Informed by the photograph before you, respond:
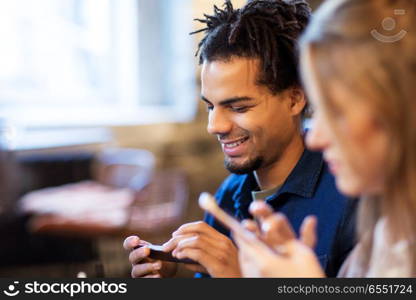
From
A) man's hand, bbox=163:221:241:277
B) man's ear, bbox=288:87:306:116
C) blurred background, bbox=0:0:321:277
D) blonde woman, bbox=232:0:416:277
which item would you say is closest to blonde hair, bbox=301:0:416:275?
blonde woman, bbox=232:0:416:277

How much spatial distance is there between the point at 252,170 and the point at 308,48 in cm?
61

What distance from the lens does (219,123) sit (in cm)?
130

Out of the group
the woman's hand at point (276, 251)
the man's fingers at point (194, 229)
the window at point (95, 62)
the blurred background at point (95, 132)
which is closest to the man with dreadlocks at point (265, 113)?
the man's fingers at point (194, 229)

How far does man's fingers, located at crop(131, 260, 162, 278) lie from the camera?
1141 millimetres

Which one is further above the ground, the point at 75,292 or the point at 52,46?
the point at 52,46

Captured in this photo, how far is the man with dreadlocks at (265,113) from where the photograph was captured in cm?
124

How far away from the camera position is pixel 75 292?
96 centimetres

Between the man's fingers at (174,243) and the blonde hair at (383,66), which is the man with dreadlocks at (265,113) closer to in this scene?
the man's fingers at (174,243)

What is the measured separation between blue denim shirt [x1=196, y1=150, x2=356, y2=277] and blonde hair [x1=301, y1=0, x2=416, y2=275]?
382mm

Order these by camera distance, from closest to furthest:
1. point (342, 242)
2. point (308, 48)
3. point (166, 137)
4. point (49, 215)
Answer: point (308, 48), point (342, 242), point (49, 215), point (166, 137)

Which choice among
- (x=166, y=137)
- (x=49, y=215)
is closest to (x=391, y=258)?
(x=49, y=215)

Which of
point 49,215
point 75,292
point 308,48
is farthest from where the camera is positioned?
point 49,215

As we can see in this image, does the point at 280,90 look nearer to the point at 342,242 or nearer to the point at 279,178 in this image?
the point at 279,178

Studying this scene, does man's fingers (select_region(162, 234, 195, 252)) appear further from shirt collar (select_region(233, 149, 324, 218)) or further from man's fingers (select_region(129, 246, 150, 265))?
shirt collar (select_region(233, 149, 324, 218))
